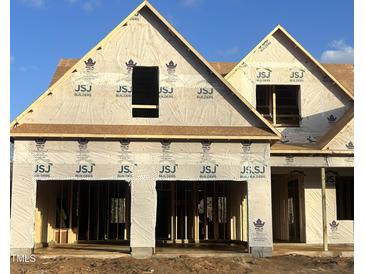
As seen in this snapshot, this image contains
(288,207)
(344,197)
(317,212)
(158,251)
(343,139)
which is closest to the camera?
(158,251)

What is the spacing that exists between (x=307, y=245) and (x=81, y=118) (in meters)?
9.62

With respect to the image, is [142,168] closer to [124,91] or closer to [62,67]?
[124,91]

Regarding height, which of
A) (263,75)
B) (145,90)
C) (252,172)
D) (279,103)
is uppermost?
(263,75)

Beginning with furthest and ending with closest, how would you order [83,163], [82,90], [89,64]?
1. [89,64]
2. [82,90]
3. [83,163]

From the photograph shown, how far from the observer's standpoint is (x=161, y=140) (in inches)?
609

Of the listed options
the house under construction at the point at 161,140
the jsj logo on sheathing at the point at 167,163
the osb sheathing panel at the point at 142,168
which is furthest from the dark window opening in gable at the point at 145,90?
the osb sheathing panel at the point at 142,168

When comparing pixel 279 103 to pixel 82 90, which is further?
pixel 279 103

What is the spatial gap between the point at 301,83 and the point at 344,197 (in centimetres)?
506

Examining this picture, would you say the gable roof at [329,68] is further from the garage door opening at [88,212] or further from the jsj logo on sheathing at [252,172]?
the jsj logo on sheathing at [252,172]

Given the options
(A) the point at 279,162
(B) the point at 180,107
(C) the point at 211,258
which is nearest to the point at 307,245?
(A) the point at 279,162

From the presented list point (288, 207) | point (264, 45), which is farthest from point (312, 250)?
point (264, 45)
